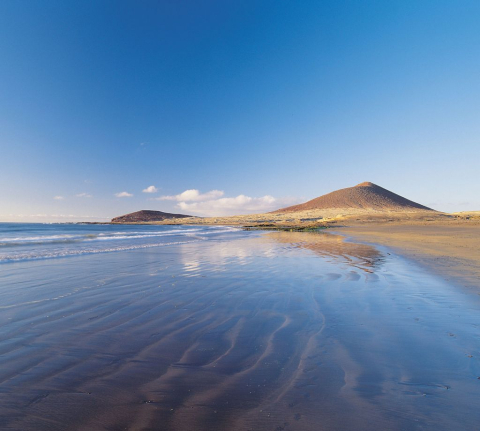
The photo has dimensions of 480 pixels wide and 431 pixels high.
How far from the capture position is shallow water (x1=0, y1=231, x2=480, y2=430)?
2.40 meters

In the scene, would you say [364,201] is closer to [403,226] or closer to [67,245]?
[403,226]

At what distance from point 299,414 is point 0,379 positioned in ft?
11.3

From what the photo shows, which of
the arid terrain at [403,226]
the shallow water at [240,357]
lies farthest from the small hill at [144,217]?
the shallow water at [240,357]

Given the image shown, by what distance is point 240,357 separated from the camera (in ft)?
11.3

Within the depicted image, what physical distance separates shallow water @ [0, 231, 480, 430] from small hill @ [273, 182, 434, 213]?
9992 cm

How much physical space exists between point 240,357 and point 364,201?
115 m

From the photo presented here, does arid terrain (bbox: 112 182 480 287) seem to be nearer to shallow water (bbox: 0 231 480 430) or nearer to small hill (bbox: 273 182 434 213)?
small hill (bbox: 273 182 434 213)

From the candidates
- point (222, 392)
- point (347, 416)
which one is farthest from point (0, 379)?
point (347, 416)

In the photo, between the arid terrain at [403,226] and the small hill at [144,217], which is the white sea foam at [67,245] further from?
the small hill at [144,217]

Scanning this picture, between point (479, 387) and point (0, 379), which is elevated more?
point (0, 379)

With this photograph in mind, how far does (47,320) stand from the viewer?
4.80m

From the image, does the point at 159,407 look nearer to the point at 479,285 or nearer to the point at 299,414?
the point at 299,414

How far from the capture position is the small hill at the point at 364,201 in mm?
101363

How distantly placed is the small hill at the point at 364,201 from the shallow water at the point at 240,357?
328ft
